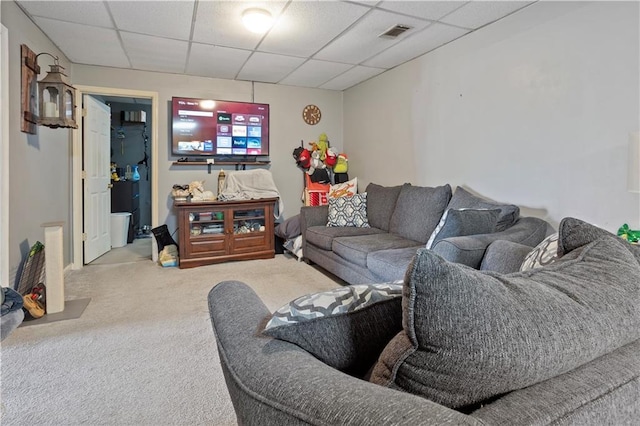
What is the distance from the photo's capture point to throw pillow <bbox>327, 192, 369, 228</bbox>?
4.01 metres

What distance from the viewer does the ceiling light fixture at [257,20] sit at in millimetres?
2693

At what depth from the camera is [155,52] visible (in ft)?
12.0

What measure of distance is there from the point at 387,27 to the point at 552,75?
1307mm

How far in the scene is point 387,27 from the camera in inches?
118

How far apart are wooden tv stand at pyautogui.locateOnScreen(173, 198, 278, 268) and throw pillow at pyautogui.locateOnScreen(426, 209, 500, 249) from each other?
8.62ft

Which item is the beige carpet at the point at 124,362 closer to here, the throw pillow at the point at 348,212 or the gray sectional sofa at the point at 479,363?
the throw pillow at the point at 348,212

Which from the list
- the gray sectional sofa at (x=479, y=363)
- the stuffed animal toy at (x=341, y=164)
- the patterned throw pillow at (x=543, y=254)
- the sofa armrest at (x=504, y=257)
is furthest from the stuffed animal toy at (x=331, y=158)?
the gray sectional sofa at (x=479, y=363)

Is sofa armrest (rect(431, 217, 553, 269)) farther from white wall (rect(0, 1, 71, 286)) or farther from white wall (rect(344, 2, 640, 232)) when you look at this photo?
white wall (rect(0, 1, 71, 286))

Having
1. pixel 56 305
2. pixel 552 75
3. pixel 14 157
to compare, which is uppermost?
pixel 552 75

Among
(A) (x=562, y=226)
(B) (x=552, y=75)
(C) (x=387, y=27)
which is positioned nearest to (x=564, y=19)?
(B) (x=552, y=75)

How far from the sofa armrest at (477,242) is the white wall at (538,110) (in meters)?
0.33

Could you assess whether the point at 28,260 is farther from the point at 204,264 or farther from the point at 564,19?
the point at 564,19

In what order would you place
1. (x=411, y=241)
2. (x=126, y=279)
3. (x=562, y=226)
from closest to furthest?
1. (x=562, y=226)
2. (x=411, y=241)
3. (x=126, y=279)

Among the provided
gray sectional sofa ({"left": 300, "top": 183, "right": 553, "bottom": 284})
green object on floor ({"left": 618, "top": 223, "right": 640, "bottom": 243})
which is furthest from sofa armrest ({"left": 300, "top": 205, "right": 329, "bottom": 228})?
green object on floor ({"left": 618, "top": 223, "right": 640, "bottom": 243})
